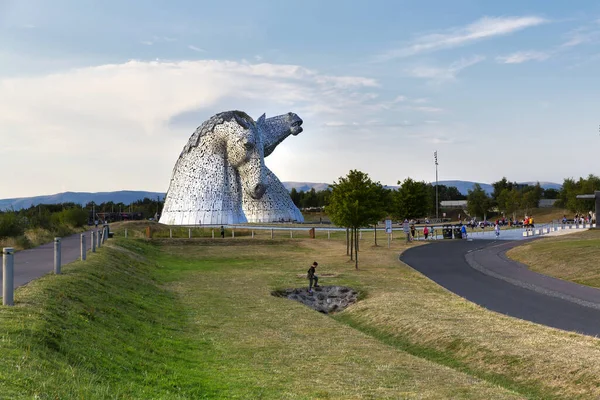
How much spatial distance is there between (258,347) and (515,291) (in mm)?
12265

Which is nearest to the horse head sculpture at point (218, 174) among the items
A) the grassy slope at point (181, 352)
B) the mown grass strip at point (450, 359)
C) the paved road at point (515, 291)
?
the paved road at point (515, 291)

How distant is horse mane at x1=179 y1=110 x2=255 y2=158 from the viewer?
211 feet

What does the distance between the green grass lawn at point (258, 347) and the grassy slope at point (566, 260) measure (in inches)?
266

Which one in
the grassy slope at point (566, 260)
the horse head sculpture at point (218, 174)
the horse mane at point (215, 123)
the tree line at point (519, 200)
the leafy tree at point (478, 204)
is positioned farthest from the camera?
the leafy tree at point (478, 204)

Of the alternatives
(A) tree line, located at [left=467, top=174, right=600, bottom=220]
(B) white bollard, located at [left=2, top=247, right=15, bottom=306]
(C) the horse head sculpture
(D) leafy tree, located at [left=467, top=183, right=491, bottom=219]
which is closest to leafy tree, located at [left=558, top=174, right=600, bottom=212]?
(A) tree line, located at [left=467, top=174, right=600, bottom=220]

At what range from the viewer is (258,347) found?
12.1 meters

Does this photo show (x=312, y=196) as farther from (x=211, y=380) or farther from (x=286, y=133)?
(x=211, y=380)

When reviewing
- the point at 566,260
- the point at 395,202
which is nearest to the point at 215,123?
the point at 395,202

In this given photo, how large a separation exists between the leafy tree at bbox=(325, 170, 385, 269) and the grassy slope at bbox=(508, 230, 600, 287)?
7.99 meters

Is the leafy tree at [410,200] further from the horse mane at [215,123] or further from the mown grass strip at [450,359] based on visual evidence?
the mown grass strip at [450,359]

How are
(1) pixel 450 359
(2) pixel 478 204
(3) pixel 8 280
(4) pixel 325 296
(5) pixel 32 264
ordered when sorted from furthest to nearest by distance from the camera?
(2) pixel 478 204, (4) pixel 325 296, (5) pixel 32 264, (1) pixel 450 359, (3) pixel 8 280

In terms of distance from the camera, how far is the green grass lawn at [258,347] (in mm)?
8109

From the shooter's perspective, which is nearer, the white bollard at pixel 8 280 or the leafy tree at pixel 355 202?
the white bollard at pixel 8 280

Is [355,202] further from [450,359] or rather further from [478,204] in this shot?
[478,204]
